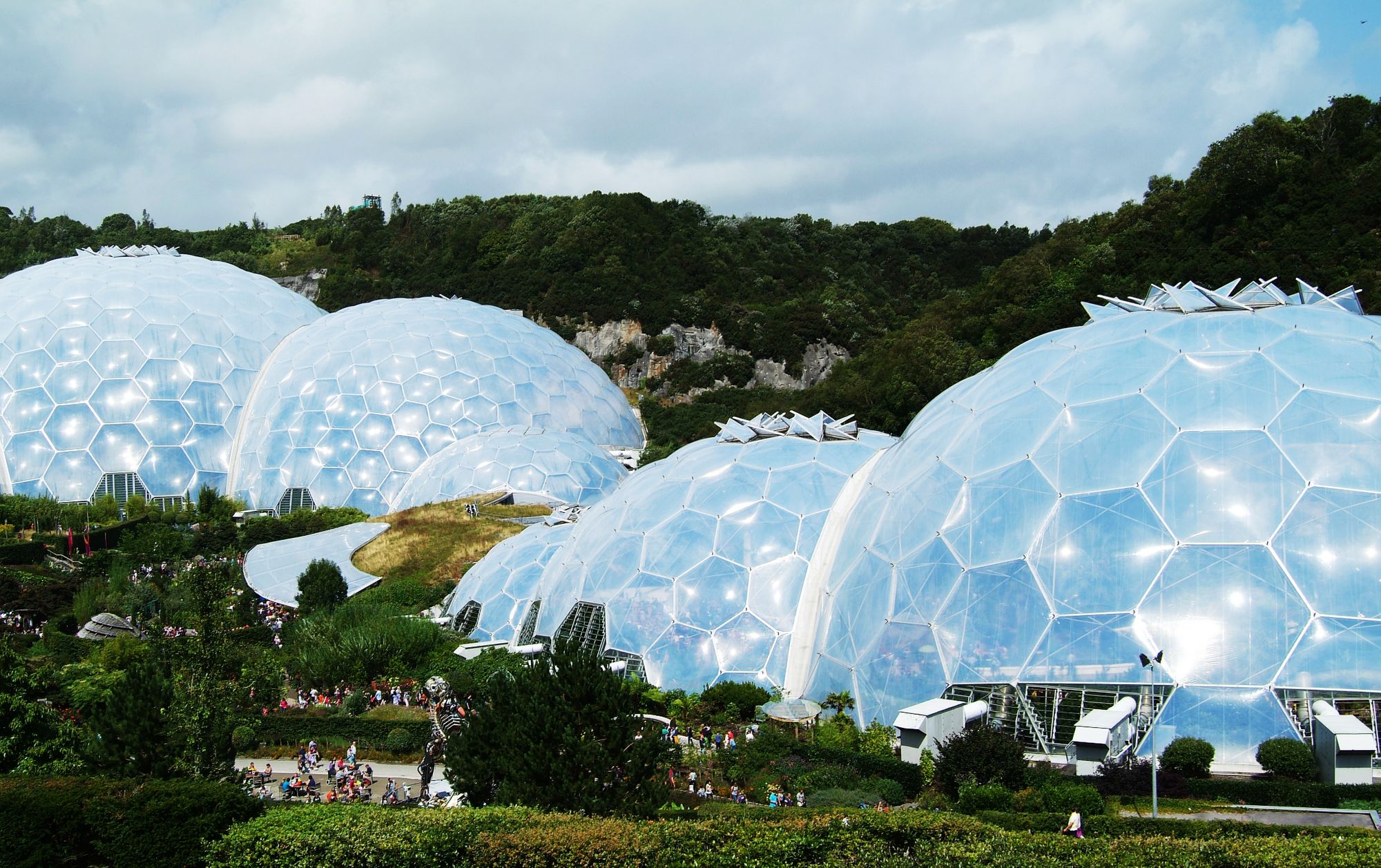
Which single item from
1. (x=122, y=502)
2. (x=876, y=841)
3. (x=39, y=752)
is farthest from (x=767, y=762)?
(x=122, y=502)

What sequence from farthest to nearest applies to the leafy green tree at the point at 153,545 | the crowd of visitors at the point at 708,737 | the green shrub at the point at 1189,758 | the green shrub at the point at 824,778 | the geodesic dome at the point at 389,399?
the geodesic dome at the point at 389,399 → the leafy green tree at the point at 153,545 → the crowd of visitors at the point at 708,737 → the green shrub at the point at 824,778 → the green shrub at the point at 1189,758

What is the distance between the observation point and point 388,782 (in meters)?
19.0

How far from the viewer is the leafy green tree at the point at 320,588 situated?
31656mm

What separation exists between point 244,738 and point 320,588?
10163 mm

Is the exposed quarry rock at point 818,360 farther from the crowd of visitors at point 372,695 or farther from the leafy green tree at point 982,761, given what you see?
the leafy green tree at point 982,761

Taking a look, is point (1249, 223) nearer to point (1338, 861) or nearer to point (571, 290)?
point (1338, 861)

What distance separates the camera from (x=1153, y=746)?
15.8 m

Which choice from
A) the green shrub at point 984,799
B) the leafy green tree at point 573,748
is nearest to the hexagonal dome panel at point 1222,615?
the green shrub at point 984,799

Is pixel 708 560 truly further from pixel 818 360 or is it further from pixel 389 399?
pixel 818 360

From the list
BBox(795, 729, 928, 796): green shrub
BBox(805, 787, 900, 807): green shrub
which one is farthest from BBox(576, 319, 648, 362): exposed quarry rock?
BBox(805, 787, 900, 807): green shrub

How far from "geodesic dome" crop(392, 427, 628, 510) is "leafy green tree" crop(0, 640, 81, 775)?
2285 centimetres

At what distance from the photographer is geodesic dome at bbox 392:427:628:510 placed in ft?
134

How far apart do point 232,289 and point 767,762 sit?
4409cm

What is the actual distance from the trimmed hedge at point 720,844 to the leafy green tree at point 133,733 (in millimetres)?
2819
